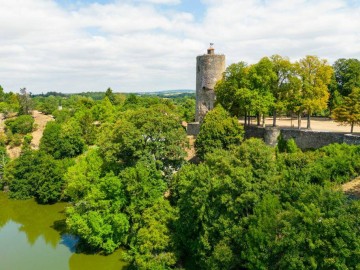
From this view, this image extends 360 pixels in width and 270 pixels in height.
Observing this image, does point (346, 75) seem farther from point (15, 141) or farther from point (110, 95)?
point (110, 95)

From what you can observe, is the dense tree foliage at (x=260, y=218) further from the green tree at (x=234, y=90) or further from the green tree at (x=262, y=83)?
the green tree at (x=234, y=90)

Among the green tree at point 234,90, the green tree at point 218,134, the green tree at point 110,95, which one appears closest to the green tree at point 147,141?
the green tree at point 218,134

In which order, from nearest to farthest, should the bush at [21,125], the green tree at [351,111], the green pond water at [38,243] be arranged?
the green pond water at [38,243] → the green tree at [351,111] → the bush at [21,125]

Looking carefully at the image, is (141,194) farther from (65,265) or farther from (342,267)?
(342,267)

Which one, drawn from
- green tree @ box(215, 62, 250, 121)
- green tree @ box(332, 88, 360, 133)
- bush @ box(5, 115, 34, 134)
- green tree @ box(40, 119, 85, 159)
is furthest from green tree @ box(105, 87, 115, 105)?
green tree @ box(332, 88, 360, 133)

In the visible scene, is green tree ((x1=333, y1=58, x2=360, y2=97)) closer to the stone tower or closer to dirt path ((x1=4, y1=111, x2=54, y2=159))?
the stone tower

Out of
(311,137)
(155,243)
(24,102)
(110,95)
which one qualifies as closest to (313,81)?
(311,137)

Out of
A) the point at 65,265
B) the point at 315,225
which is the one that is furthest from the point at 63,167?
the point at 315,225
